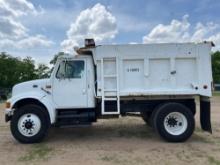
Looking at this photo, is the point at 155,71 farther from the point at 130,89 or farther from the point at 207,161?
the point at 207,161

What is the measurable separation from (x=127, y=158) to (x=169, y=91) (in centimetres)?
264

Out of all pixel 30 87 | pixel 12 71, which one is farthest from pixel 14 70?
pixel 30 87

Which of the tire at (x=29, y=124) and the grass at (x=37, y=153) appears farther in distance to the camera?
the tire at (x=29, y=124)

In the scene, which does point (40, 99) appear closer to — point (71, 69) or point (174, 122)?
point (71, 69)

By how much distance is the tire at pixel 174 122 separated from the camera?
862 centimetres

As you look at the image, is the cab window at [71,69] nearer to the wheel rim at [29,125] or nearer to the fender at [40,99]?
the fender at [40,99]

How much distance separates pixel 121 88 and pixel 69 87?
1499 millimetres

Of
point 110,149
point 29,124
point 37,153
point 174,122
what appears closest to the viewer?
point 37,153

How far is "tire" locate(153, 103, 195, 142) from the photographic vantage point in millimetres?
8625

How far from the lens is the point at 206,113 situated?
29.8 ft

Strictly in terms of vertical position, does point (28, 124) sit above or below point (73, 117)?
below

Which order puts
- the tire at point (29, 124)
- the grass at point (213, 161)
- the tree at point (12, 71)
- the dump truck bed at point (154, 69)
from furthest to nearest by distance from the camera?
1. the tree at point (12, 71)
2. the dump truck bed at point (154, 69)
3. the tire at point (29, 124)
4. the grass at point (213, 161)

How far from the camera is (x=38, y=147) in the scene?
26.8ft

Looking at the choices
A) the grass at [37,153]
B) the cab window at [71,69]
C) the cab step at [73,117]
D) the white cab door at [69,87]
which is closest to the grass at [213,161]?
the cab step at [73,117]
